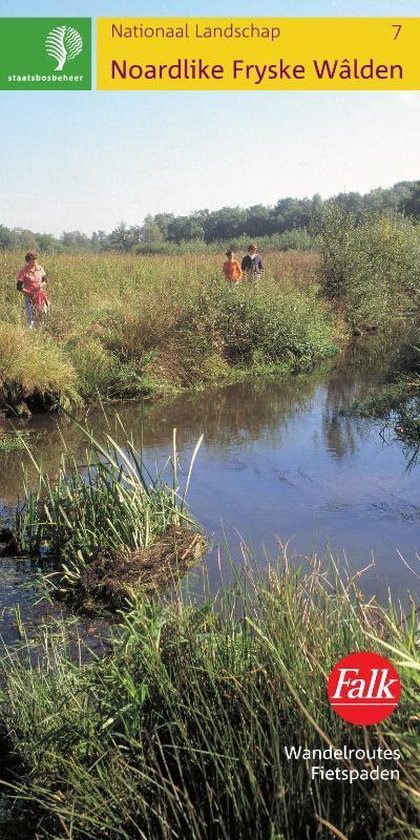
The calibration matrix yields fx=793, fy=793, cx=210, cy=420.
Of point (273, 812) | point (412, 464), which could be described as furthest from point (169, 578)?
point (412, 464)

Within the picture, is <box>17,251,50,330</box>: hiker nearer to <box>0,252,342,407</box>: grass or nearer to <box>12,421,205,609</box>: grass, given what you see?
<box>0,252,342,407</box>: grass

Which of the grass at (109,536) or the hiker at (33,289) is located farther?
the hiker at (33,289)

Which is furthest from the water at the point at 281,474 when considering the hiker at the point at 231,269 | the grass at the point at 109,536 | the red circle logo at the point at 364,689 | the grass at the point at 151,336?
the hiker at the point at 231,269

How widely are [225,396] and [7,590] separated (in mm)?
8594

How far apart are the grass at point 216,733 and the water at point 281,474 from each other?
866mm

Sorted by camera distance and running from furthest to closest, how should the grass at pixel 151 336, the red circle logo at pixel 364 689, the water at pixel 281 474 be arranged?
the grass at pixel 151 336 < the water at pixel 281 474 < the red circle logo at pixel 364 689

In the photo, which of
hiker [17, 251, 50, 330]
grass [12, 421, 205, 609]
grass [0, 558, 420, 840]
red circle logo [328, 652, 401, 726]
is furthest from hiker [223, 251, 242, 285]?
red circle logo [328, 652, 401, 726]

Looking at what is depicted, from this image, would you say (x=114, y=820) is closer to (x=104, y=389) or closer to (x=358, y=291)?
(x=104, y=389)

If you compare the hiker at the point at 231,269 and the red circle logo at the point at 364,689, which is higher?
the hiker at the point at 231,269

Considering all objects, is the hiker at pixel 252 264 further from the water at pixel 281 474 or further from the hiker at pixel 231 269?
the water at pixel 281 474

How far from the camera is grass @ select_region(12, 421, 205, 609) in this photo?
19.6ft

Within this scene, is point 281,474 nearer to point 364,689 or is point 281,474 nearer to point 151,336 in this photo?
point 151,336

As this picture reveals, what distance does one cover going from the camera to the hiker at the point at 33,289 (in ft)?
47.8

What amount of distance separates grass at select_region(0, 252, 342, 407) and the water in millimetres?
641
